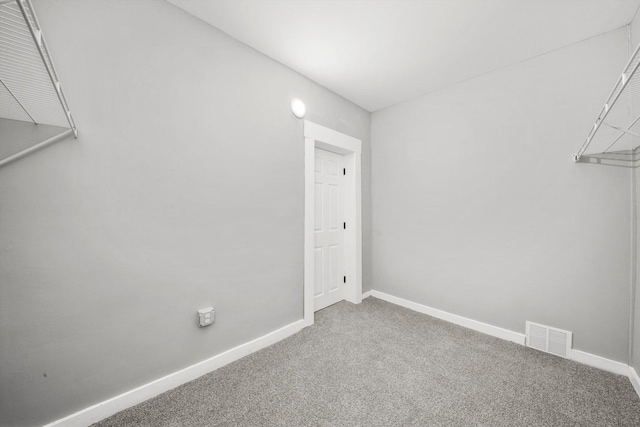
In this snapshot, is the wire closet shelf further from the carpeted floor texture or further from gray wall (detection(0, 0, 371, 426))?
gray wall (detection(0, 0, 371, 426))

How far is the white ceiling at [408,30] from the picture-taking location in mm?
1616

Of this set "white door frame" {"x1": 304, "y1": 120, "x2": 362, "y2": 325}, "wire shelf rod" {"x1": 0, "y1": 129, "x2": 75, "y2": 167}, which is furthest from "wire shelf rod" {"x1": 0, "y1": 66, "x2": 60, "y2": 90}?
"white door frame" {"x1": 304, "y1": 120, "x2": 362, "y2": 325}

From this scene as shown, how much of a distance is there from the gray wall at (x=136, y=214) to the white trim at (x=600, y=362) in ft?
8.18

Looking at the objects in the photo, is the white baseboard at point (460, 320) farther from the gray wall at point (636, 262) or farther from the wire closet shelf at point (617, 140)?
the wire closet shelf at point (617, 140)

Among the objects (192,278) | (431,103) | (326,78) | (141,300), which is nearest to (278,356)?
(192,278)

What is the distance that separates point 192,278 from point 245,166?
0.97 metres

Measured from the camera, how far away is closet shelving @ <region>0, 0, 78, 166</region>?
73 centimetres

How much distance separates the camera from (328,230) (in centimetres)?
298

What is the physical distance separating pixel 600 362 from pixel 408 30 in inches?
117

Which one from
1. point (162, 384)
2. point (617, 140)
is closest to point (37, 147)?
point (162, 384)

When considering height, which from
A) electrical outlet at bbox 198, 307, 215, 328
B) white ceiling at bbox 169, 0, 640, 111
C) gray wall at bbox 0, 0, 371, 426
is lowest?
electrical outlet at bbox 198, 307, 215, 328

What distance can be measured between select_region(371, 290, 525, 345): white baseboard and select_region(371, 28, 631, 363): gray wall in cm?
7

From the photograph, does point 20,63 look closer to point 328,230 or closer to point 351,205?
point 328,230

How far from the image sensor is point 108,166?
1409 millimetres
